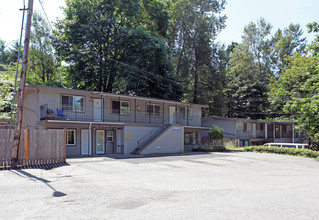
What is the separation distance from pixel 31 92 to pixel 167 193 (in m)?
18.6

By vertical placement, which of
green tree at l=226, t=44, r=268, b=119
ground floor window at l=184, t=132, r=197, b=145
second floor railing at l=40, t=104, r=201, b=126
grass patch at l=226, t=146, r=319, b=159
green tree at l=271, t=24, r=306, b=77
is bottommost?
grass patch at l=226, t=146, r=319, b=159

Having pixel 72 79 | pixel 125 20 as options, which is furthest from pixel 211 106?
pixel 72 79

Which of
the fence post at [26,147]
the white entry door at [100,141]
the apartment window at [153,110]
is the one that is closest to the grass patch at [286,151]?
the apartment window at [153,110]

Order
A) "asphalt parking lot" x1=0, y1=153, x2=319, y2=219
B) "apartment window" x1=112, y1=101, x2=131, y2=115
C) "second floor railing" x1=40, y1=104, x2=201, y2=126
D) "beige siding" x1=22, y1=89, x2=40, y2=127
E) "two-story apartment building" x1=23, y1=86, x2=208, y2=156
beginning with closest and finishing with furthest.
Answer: "asphalt parking lot" x1=0, y1=153, x2=319, y2=219, "second floor railing" x1=40, y1=104, x2=201, y2=126, "two-story apartment building" x1=23, y1=86, x2=208, y2=156, "beige siding" x1=22, y1=89, x2=40, y2=127, "apartment window" x1=112, y1=101, x2=131, y2=115

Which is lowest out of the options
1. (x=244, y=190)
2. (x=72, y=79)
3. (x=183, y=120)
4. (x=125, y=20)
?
(x=244, y=190)

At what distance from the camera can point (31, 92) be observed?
2328 cm

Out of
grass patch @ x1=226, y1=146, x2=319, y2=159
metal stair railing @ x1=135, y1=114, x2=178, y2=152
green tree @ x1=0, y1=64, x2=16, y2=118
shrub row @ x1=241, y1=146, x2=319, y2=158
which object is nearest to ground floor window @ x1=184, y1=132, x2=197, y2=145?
grass patch @ x1=226, y1=146, x2=319, y2=159

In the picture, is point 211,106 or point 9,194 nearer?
point 9,194

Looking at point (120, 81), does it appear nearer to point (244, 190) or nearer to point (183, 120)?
point (183, 120)

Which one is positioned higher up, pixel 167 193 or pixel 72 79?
pixel 72 79

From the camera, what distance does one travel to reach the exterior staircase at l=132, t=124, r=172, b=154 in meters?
24.8

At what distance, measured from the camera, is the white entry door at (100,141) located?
2456 centimetres

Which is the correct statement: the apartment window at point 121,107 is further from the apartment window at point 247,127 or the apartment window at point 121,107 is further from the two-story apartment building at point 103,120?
the apartment window at point 247,127

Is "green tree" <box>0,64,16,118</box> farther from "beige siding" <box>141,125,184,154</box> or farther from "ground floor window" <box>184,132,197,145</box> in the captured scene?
"ground floor window" <box>184,132,197,145</box>
